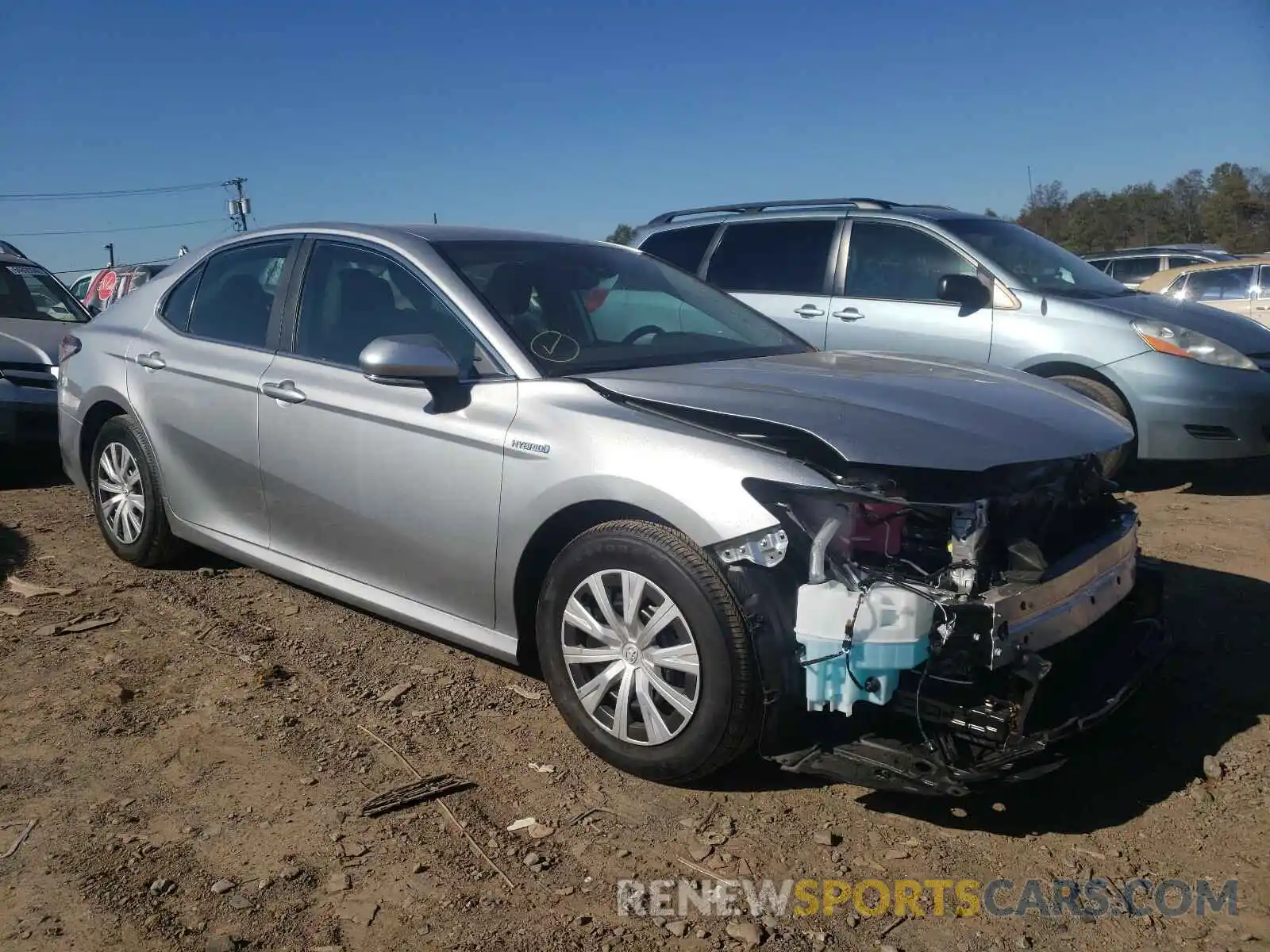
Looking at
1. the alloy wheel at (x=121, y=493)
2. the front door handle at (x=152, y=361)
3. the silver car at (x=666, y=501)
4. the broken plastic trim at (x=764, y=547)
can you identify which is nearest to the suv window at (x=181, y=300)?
the front door handle at (x=152, y=361)

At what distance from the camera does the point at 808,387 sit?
11.5ft

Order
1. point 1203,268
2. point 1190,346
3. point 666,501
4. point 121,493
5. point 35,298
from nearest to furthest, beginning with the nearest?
point 666,501 → point 121,493 → point 1190,346 → point 35,298 → point 1203,268

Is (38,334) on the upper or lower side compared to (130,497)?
upper

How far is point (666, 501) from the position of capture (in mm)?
3080

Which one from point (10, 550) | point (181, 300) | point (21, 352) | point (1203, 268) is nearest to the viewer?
point (181, 300)

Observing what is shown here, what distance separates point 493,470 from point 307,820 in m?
1.20

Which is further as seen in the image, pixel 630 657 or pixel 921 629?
pixel 630 657

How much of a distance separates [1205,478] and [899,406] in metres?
4.95

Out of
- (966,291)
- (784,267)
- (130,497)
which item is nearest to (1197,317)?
(966,291)

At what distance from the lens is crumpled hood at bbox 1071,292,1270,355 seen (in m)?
6.82

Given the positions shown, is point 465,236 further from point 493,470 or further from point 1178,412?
point 1178,412

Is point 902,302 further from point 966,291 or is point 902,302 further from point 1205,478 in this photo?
point 1205,478

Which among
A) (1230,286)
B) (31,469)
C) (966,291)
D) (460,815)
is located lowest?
(31,469)

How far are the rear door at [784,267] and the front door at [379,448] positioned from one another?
4100mm
